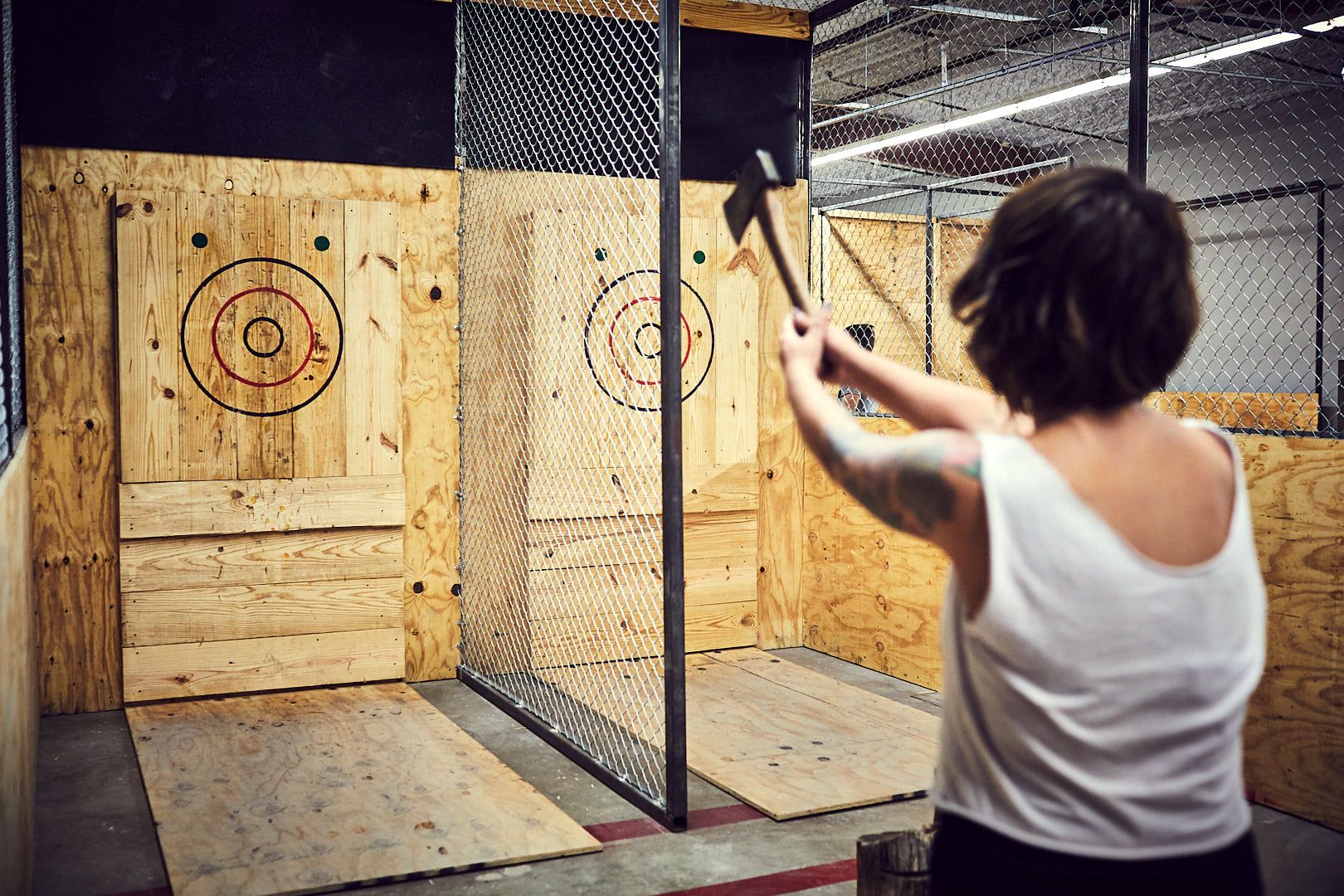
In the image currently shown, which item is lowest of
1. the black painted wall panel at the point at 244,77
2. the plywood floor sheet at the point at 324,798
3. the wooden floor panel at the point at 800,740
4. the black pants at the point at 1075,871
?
the wooden floor panel at the point at 800,740

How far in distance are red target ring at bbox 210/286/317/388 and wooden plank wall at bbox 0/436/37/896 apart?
97 cm

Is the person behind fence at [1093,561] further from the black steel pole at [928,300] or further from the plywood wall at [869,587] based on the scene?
the black steel pole at [928,300]

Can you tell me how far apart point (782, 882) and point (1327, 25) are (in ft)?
24.4

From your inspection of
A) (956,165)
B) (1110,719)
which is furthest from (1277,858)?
(956,165)

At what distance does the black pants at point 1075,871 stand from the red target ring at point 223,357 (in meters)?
3.99

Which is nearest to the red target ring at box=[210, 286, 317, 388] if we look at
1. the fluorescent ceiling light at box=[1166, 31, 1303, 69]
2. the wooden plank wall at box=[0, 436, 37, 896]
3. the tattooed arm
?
the wooden plank wall at box=[0, 436, 37, 896]

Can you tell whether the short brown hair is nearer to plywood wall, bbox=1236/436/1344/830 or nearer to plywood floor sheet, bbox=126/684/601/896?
plywood floor sheet, bbox=126/684/601/896

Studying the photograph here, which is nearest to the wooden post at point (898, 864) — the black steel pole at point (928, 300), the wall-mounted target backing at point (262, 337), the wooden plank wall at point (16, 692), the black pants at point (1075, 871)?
A: the black pants at point (1075, 871)

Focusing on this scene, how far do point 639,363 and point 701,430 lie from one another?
55 centimetres

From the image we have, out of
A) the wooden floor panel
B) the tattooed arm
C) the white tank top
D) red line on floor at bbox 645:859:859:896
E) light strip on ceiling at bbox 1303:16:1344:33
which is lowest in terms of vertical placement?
red line on floor at bbox 645:859:859:896

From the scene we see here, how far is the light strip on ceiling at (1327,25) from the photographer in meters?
7.10

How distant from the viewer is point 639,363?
4.81 m

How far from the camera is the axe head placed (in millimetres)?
1317

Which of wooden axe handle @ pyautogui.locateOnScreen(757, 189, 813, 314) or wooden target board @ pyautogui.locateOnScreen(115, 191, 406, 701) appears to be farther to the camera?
wooden target board @ pyautogui.locateOnScreen(115, 191, 406, 701)
